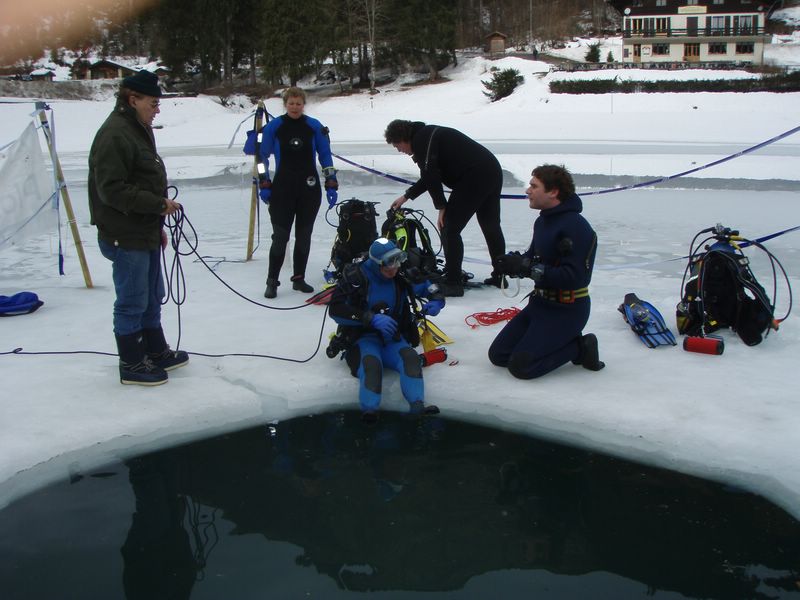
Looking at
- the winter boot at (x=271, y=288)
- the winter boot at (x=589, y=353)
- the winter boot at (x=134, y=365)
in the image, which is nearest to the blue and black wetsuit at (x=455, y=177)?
the winter boot at (x=271, y=288)

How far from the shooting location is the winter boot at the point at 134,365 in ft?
13.7

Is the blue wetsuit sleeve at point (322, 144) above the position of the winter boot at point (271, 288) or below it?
above

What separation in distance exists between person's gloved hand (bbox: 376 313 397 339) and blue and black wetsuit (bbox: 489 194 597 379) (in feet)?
2.47

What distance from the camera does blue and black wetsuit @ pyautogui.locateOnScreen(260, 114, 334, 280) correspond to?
602 cm

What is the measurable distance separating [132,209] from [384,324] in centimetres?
143

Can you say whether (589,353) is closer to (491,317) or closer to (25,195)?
(491,317)

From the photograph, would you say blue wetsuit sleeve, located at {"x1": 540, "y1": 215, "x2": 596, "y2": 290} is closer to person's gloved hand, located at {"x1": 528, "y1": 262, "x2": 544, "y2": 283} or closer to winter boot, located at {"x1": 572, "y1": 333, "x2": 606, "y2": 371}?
person's gloved hand, located at {"x1": 528, "y1": 262, "x2": 544, "y2": 283}

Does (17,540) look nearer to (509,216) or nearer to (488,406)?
(488,406)

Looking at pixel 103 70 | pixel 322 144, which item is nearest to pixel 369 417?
pixel 322 144

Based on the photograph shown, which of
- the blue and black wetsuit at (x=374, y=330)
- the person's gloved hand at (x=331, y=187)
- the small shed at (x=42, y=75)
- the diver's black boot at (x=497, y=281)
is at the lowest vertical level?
the diver's black boot at (x=497, y=281)

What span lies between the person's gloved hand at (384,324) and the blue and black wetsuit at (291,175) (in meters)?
2.20

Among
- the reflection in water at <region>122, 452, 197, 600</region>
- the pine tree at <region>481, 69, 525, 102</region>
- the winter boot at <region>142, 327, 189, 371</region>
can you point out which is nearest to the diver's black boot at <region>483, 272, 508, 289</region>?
the winter boot at <region>142, 327, 189, 371</region>

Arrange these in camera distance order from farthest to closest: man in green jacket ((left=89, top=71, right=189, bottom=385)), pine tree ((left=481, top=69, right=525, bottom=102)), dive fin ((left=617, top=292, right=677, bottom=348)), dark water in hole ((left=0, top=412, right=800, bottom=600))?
pine tree ((left=481, top=69, right=525, bottom=102))
dive fin ((left=617, top=292, right=677, bottom=348))
man in green jacket ((left=89, top=71, right=189, bottom=385))
dark water in hole ((left=0, top=412, right=800, bottom=600))

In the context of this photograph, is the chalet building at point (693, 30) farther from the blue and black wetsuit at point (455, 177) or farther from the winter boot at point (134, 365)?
the winter boot at point (134, 365)
